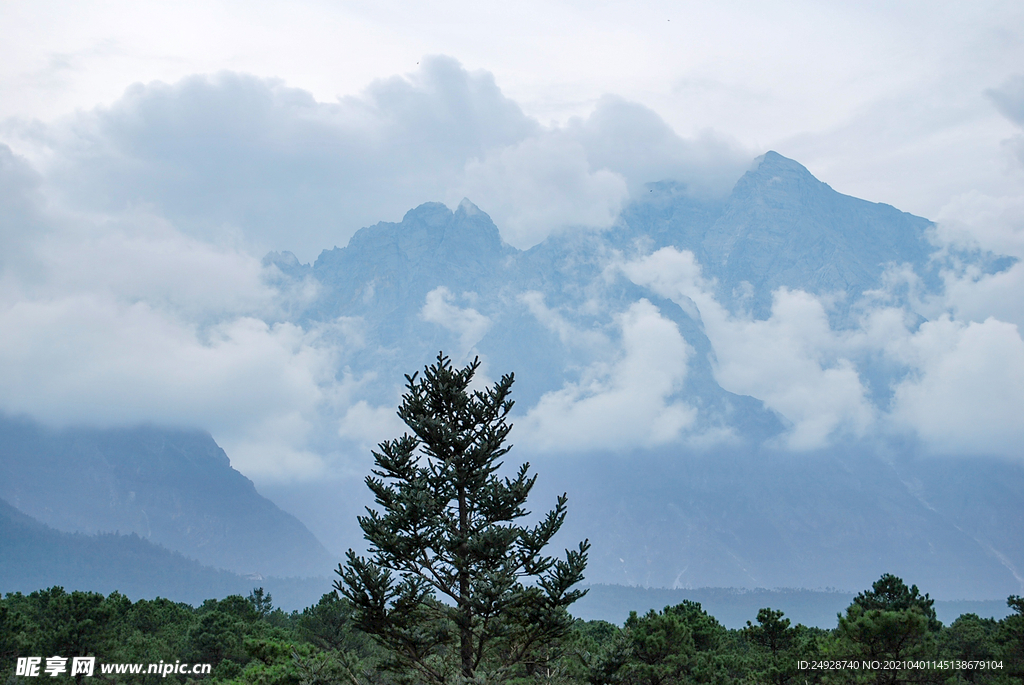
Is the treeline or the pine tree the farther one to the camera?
the treeline

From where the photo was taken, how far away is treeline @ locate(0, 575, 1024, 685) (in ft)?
89.0

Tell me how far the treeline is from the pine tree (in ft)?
3.20

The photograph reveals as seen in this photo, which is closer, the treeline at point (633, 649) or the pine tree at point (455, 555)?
the pine tree at point (455, 555)

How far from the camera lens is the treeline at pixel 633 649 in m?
27.1

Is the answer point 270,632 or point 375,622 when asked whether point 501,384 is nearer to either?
point 375,622

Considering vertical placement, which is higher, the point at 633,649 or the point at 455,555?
the point at 455,555

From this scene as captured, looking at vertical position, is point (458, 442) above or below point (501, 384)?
below

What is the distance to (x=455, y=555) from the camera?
2458 centimetres

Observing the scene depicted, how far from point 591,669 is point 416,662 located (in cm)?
579

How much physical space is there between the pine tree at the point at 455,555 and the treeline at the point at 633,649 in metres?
0.98

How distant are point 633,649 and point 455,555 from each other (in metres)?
23.5

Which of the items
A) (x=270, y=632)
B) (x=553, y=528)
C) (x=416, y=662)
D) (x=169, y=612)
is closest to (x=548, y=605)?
(x=553, y=528)

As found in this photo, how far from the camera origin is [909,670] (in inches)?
1489

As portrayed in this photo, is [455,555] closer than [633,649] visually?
Yes
